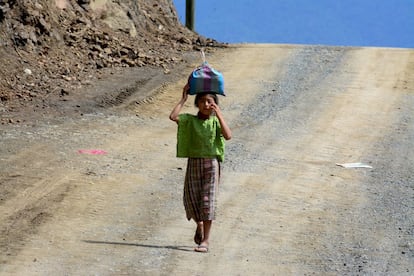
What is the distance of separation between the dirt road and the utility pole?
8318mm

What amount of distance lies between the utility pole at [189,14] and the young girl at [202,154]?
19.7 metres

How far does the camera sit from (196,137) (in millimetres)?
8758

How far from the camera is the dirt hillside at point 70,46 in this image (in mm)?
18469

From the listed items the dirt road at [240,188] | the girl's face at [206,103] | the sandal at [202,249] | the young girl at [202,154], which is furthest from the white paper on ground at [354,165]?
the girl's face at [206,103]

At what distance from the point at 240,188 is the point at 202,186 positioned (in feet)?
9.77

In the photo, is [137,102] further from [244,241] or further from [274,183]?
[244,241]

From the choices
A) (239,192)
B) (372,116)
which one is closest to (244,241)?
(239,192)

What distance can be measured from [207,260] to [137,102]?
9.61m

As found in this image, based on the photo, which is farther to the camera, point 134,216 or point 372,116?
point 372,116

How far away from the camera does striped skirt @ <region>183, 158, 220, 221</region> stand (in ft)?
28.9

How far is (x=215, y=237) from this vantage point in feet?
30.8

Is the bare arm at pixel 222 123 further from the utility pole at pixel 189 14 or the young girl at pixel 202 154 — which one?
the utility pole at pixel 189 14

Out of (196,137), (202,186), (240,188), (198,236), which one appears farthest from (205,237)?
(240,188)

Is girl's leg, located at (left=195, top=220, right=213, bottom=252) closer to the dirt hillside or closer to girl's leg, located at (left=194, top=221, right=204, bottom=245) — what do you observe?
girl's leg, located at (left=194, top=221, right=204, bottom=245)
